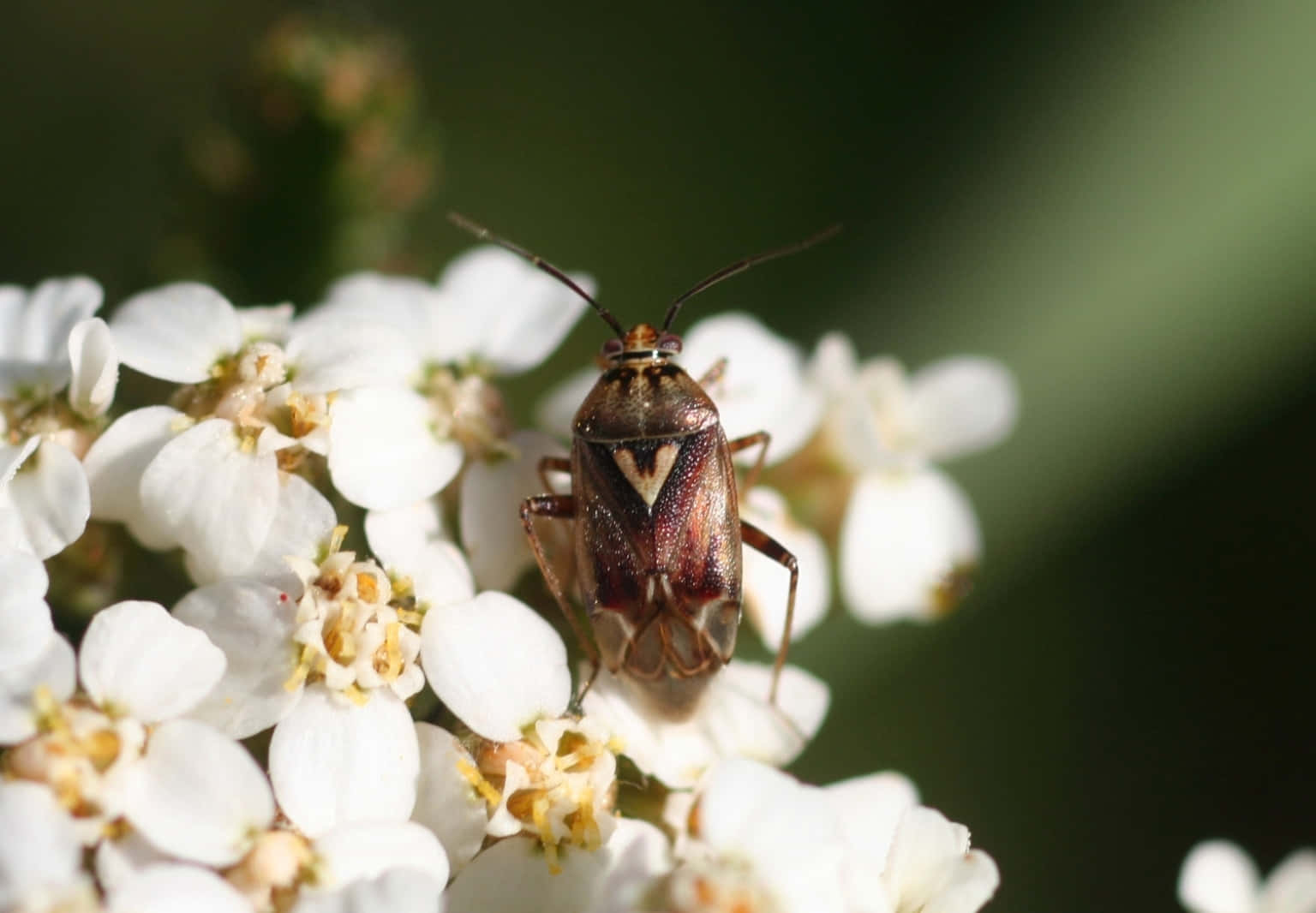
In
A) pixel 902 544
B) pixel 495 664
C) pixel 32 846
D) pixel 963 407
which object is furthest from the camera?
pixel 963 407

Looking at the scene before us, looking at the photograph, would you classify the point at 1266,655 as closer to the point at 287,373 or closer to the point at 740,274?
the point at 740,274

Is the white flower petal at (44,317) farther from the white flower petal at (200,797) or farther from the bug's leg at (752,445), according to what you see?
the bug's leg at (752,445)

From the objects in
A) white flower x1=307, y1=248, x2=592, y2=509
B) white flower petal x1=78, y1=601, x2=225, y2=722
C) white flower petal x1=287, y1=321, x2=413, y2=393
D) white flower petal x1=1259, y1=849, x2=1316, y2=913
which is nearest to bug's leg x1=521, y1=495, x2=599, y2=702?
white flower x1=307, y1=248, x2=592, y2=509

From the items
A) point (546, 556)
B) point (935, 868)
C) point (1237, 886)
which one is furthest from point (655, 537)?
point (1237, 886)

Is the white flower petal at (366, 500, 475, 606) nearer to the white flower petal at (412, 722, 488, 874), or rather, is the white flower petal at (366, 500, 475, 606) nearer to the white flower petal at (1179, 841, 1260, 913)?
the white flower petal at (412, 722, 488, 874)

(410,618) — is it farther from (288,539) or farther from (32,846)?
(32,846)

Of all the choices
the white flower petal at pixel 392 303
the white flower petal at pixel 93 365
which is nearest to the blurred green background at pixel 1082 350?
the white flower petal at pixel 392 303

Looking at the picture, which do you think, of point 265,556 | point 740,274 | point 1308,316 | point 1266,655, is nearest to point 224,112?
point 740,274
